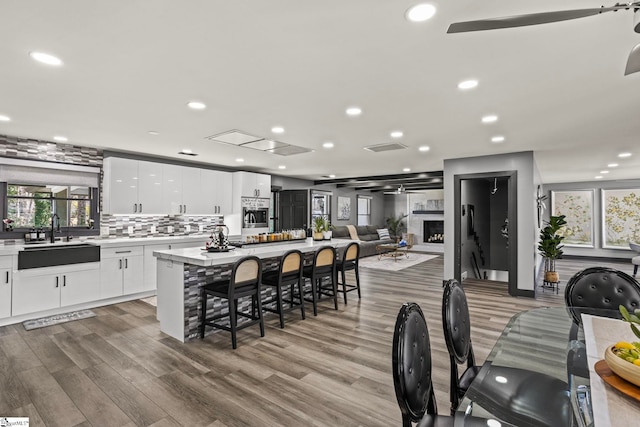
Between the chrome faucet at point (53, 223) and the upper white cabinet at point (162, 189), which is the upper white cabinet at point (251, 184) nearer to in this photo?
the upper white cabinet at point (162, 189)

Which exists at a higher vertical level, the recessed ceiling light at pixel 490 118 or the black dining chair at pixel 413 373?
the recessed ceiling light at pixel 490 118

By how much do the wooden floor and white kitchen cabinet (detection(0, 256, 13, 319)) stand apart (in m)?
0.23

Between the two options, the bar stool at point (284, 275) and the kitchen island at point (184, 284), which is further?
the bar stool at point (284, 275)

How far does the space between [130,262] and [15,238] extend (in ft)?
5.04

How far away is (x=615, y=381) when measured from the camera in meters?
1.31

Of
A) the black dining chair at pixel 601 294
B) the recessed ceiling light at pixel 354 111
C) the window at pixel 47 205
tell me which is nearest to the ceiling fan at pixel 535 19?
the black dining chair at pixel 601 294

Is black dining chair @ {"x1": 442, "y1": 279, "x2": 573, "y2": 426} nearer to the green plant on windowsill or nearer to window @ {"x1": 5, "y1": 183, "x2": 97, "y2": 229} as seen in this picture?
the green plant on windowsill

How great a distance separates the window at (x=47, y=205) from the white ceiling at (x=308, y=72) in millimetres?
940

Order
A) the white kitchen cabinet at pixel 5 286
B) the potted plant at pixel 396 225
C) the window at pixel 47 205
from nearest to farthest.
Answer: the white kitchen cabinet at pixel 5 286 → the window at pixel 47 205 → the potted plant at pixel 396 225

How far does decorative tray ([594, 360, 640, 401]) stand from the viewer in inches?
48.3

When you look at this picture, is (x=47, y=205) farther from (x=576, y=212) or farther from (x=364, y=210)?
(x=576, y=212)

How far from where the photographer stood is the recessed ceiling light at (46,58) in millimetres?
2188

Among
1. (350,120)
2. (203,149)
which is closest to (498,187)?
(350,120)

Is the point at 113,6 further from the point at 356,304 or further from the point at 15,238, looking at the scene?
the point at 15,238
